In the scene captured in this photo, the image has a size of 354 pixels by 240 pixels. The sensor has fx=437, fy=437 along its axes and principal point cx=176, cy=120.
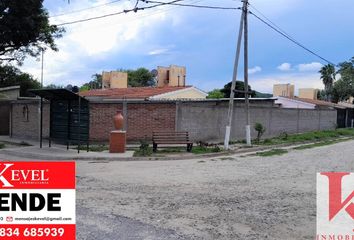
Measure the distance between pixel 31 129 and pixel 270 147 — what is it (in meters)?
13.1

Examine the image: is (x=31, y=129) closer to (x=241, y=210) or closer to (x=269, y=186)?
(x=269, y=186)

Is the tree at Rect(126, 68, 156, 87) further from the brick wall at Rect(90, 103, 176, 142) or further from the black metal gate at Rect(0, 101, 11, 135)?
the brick wall at Rect(90, 103, 176, 142)

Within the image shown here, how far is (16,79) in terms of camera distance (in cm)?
4300

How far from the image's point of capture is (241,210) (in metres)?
7.73

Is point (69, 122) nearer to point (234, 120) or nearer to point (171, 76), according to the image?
point (234, 120)

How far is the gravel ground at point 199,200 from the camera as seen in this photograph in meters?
6.39

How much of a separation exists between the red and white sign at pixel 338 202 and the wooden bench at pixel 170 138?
1248 cm

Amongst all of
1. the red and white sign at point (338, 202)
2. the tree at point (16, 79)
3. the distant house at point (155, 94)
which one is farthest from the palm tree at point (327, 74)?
the red and white sign at point (338, 202)

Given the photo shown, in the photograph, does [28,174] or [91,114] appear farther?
[91,114]

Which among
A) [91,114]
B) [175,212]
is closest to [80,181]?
[175,212]

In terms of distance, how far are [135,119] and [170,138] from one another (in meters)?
2.68

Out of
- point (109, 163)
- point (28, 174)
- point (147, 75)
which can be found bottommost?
point (109, 163)

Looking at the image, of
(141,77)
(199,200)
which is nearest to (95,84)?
(141,77)

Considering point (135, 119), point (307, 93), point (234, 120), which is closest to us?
point (135, 119)
